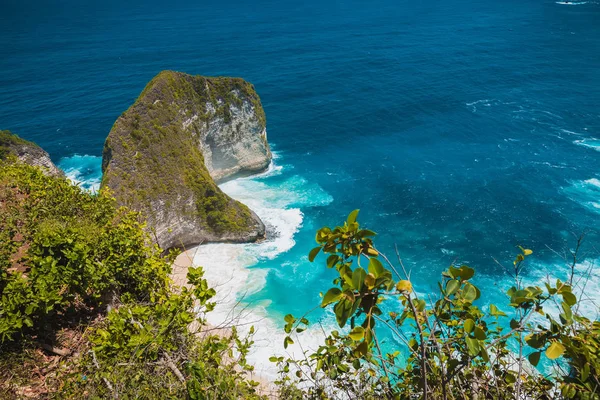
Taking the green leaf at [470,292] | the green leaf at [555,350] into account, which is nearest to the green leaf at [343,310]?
the green leaf at [470,292]

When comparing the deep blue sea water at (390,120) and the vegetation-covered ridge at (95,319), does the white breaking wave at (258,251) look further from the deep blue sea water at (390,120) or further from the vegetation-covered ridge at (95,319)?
the vegetation-covered ridge at (95,319)

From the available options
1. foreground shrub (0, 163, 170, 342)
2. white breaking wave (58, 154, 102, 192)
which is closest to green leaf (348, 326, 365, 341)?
foreground shrub (0, 163, 170, 342)

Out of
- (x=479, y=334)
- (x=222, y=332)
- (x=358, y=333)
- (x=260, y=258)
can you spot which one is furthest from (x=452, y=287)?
(x=260, y=258)

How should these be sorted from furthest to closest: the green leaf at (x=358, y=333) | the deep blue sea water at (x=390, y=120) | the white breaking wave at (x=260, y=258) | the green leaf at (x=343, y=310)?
1. the deep blue sea water at (x=390, y=120)
2. the white breaking wave at (x=260, y=258)
3. the green leaf at (x=358, y=333)
4. the green leaf at (x=343, y=310)

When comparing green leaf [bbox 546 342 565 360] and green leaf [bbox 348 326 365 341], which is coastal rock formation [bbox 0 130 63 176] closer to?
green leaf [bbox 348 326 365 341]

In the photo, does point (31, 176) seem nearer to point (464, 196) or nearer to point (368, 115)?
point (464, 196)

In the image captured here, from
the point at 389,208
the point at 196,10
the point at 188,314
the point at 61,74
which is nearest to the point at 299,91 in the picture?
the point at 389,208

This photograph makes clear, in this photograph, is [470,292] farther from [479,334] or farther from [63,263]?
[63,263]
